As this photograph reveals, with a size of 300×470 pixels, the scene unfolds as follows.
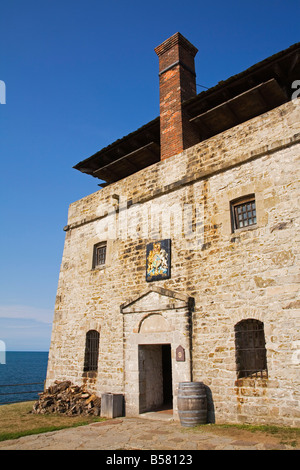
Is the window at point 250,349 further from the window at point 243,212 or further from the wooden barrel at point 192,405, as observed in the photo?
the window at point 243,212

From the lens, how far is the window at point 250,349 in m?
7.50

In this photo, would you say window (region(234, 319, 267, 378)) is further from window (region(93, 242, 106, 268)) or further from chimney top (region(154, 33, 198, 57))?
chimney top (region(154, 33, 198, 57))

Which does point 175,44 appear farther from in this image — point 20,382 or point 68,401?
point 20,382

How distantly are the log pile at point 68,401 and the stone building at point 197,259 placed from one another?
36 centimetres

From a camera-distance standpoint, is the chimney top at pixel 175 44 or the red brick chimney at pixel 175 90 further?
the chimney top at pixel 175 44

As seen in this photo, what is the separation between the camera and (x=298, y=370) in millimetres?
6641

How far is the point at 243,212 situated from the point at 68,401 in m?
7.67

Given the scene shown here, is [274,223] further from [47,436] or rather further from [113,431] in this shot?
[47,436]

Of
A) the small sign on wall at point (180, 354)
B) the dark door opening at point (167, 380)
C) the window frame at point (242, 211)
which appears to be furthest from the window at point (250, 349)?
the dark door opening at point (167, 380)

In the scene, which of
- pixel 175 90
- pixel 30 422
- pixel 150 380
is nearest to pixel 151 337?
pixel 150 380

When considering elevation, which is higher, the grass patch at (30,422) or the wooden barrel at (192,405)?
the wooden barrel at (192,405)

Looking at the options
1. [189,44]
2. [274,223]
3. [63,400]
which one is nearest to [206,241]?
[274,223]

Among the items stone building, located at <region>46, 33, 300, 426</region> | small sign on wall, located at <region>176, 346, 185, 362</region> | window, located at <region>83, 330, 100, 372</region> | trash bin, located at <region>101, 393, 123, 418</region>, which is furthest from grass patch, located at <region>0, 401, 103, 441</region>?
small sign on wall, located at <region>176, 346, 185, 362</region>
